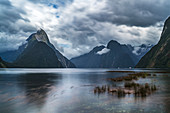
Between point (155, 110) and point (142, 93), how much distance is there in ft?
33.3

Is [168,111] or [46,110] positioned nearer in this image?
[168,111]

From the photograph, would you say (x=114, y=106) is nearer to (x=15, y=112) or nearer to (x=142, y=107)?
(x=142, y=107)

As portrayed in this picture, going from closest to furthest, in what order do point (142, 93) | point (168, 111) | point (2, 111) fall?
point (168, 111), point (2, 111), point (142, 93)

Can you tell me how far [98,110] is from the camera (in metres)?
18.7

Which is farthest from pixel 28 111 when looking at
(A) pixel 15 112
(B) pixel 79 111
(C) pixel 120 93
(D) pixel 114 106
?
(C) pixel 120 93

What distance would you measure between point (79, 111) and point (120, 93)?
1281 cm

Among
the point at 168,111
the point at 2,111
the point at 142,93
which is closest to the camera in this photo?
the point at 168,111

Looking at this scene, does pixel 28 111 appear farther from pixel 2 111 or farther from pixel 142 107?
pixel 142 107

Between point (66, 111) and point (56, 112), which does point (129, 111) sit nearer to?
point (66, 111)

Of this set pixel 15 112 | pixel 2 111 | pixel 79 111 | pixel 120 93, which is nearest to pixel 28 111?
pixel 15 112

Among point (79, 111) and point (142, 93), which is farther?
point (142, 93)

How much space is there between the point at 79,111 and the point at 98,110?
7.91 ft

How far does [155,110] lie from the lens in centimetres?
1845

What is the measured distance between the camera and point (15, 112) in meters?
18.7
